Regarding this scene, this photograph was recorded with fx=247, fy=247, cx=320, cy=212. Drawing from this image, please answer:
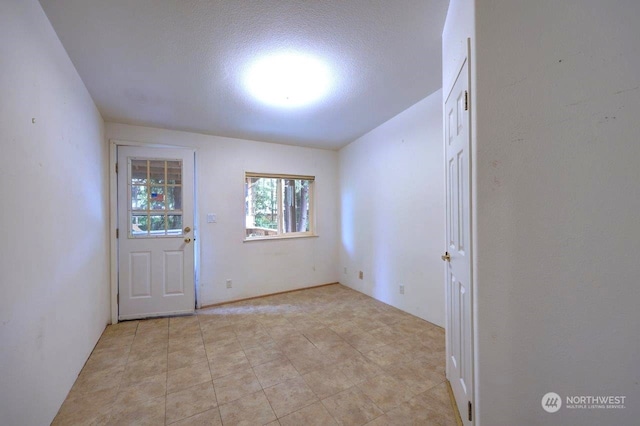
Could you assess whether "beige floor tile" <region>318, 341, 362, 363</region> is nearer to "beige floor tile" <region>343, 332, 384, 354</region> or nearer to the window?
"beige floor tile" <region>343, 332, 384, 354</region>

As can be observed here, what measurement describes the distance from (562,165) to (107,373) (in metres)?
3.10

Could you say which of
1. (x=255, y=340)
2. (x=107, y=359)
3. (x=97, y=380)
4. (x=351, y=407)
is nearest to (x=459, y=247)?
(x=351, y=407)

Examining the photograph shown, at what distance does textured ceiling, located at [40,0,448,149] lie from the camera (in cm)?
142

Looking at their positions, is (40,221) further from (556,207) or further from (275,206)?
(275,206)

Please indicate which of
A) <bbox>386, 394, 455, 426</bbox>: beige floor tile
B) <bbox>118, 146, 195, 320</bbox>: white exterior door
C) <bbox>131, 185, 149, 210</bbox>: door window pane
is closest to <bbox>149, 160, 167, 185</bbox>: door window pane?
<bbox>118, 146, 195, 320</bbox>: white exterior door

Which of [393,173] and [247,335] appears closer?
[247,335]

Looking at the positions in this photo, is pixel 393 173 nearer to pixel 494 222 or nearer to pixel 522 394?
pixel 494 222

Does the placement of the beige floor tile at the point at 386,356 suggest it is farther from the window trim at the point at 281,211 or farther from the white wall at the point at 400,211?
the window trim at the point at 281,211

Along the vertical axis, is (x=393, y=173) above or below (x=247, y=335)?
above

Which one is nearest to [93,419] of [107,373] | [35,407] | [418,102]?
[35,407]

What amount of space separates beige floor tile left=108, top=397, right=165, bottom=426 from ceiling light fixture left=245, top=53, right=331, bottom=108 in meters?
2.45

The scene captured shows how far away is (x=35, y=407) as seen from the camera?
4.16 ft

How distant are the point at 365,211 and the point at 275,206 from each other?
1.48 meters

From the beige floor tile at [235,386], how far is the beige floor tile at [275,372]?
0.15ft
